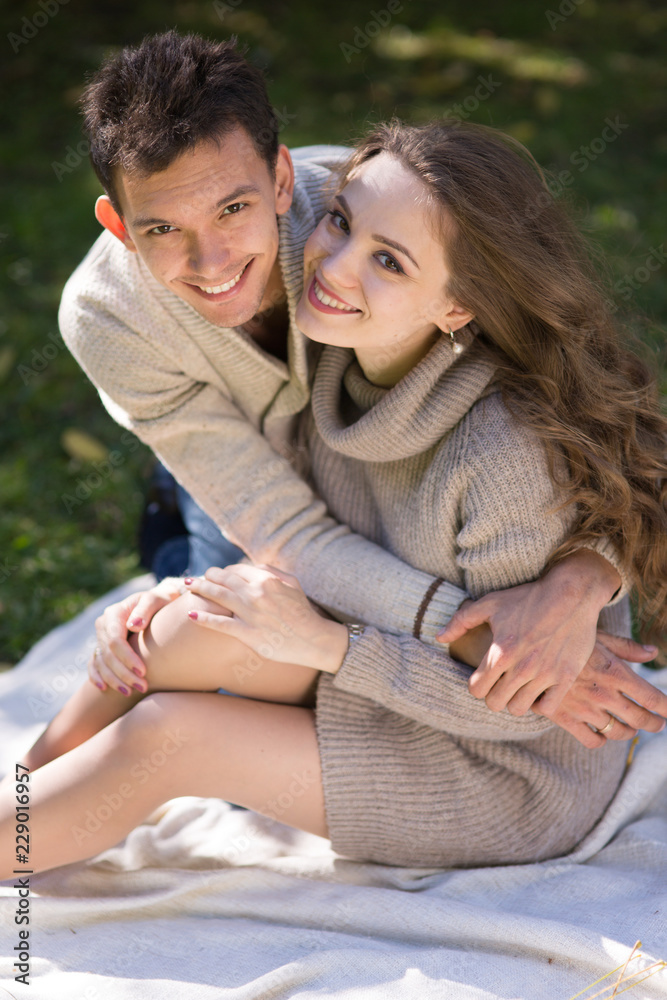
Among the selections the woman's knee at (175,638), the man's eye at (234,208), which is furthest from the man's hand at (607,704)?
the man's eye at (234,208)

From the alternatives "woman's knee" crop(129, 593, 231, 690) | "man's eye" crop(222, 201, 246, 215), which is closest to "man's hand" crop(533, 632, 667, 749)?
"woman's knee" crop(129, 593, 231, 690)

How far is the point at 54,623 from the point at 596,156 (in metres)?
3.51

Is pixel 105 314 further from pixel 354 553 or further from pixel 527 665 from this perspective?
pixel 527 665

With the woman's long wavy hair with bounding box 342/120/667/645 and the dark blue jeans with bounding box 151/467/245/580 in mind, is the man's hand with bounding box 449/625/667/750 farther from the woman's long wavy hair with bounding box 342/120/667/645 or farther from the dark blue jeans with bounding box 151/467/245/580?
the dark blue jeans with bounding box 151/467/245/580

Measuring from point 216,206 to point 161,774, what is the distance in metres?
1.18

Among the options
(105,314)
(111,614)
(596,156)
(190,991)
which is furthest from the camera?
(596,156)

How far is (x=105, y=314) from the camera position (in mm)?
2293

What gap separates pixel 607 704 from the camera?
80.7 inches

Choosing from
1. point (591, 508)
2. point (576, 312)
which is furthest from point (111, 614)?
point (576, 312)

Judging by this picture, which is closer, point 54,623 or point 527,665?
point 527,665

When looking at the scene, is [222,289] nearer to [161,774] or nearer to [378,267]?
[378,267]

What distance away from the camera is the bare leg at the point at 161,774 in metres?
1.97

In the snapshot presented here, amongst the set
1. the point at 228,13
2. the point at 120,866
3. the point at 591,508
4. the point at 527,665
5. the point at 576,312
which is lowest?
the point at 120,866

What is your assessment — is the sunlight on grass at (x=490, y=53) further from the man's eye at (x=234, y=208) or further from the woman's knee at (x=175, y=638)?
the woman's knee at (x=175, y=638)
